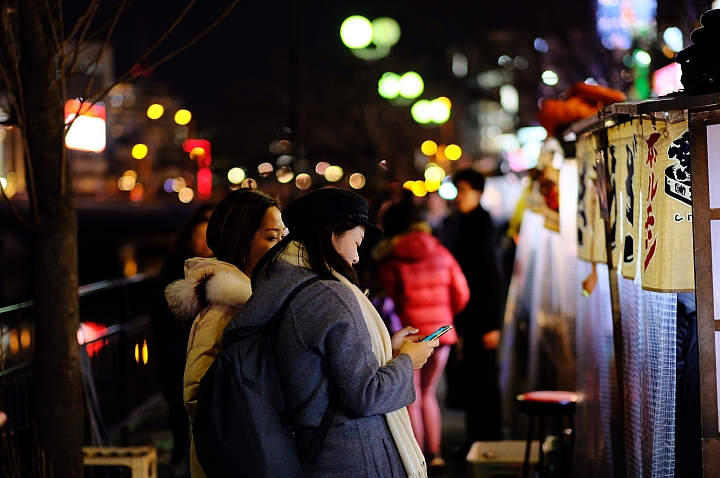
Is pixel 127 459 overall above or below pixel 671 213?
below

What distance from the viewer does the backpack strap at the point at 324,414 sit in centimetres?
344

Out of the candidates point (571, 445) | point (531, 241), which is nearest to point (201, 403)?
point (571, 445)

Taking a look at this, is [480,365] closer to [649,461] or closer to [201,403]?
[649,461]

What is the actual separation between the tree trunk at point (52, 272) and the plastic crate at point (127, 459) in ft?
1.71

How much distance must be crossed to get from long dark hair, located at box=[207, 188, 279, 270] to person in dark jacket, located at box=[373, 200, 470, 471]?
12.1 feet

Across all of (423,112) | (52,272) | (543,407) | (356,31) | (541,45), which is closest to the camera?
(52,272)

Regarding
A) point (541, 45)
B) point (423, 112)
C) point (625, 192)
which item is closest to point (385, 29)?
point (423, 112)

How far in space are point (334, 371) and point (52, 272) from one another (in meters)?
2.09

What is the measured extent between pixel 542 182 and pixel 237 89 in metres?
24.7

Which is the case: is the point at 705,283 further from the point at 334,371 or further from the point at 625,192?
the point at 334,371

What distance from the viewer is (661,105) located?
12.3 ft

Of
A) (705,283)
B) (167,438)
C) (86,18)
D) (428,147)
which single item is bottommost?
(167,438)

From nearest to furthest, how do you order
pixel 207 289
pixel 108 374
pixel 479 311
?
pixel 207 289
pixel 479 311
pixel 108 374

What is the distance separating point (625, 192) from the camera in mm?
4758
